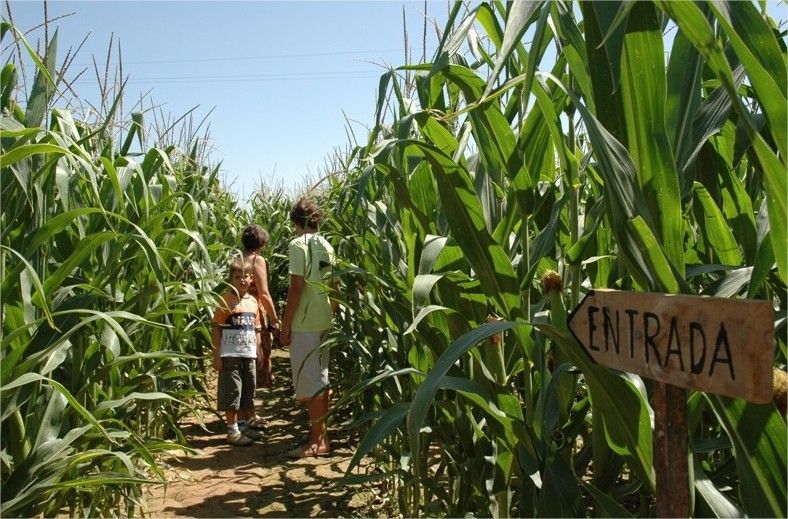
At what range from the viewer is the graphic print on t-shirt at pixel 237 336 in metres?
3.51

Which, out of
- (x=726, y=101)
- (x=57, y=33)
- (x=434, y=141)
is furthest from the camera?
(x=57, y=33)

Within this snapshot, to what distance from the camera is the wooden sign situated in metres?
0.67

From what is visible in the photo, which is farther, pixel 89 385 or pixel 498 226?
pixel 89 385

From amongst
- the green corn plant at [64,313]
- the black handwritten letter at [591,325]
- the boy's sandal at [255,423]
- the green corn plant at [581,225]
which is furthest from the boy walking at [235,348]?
the black handwritten letter at [591,325]

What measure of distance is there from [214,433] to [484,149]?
2.91m

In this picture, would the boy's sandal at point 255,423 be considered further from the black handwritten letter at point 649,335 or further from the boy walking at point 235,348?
the black handwritten letter at point 649,335

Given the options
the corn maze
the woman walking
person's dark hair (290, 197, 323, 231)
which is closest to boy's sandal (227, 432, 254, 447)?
the woman walking

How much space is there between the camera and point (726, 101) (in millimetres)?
986

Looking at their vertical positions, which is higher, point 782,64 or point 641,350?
point 782,64

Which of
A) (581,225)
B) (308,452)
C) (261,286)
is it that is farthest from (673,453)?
(261,286)

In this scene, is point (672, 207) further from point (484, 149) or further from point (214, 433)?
point (214, 433)

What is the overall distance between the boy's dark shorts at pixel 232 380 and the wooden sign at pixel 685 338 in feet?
9.23

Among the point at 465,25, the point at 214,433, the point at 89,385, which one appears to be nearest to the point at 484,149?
the point at 465,25

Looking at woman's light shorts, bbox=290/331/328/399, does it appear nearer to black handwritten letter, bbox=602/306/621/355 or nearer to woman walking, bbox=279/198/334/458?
woman walking, bbox=279/198/334/458
